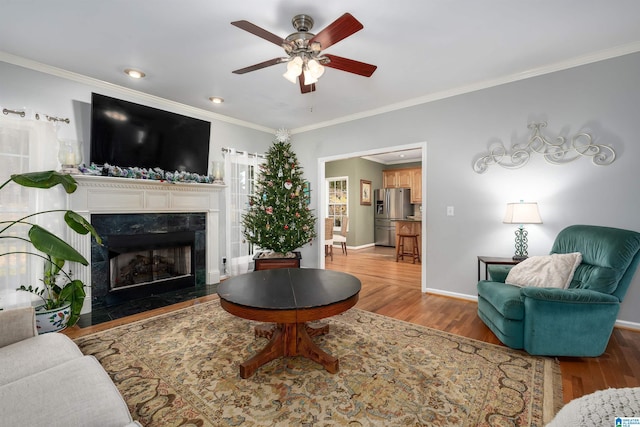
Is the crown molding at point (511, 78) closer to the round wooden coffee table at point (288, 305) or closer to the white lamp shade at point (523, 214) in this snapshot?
the white lamp shade at point (523, 214)

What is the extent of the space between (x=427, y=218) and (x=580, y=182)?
1.65m

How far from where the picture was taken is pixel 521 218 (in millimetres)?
3137

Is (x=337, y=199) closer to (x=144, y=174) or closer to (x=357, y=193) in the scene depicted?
(x=357, y=193)

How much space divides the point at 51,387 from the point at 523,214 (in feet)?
12.8

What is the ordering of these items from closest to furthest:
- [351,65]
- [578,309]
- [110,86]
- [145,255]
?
[578,309] < [351,65] < [110,86] < [145,255]

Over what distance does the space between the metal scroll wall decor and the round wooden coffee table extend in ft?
8.02

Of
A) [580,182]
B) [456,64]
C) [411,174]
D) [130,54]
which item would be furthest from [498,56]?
[411,174]

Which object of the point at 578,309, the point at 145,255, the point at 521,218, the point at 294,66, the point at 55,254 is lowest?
the point at 578,309

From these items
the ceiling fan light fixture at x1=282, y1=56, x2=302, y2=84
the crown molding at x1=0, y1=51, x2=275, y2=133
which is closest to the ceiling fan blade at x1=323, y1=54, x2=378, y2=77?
the ceiling fan light fixture at x1=282, y1=56, x2=302, y2=84

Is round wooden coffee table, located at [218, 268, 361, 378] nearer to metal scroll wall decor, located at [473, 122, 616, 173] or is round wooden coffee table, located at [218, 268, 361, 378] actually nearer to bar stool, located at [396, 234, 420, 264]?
metal scroll wall decor, located at [473, 122, 616, 173]

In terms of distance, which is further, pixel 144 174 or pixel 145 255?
pixel 145 255

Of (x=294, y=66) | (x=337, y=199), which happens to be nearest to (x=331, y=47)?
(x=294, y=66)

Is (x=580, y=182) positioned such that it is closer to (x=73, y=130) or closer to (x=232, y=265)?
(x=232, y=265)

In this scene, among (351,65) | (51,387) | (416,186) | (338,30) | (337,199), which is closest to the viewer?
(51,387)
